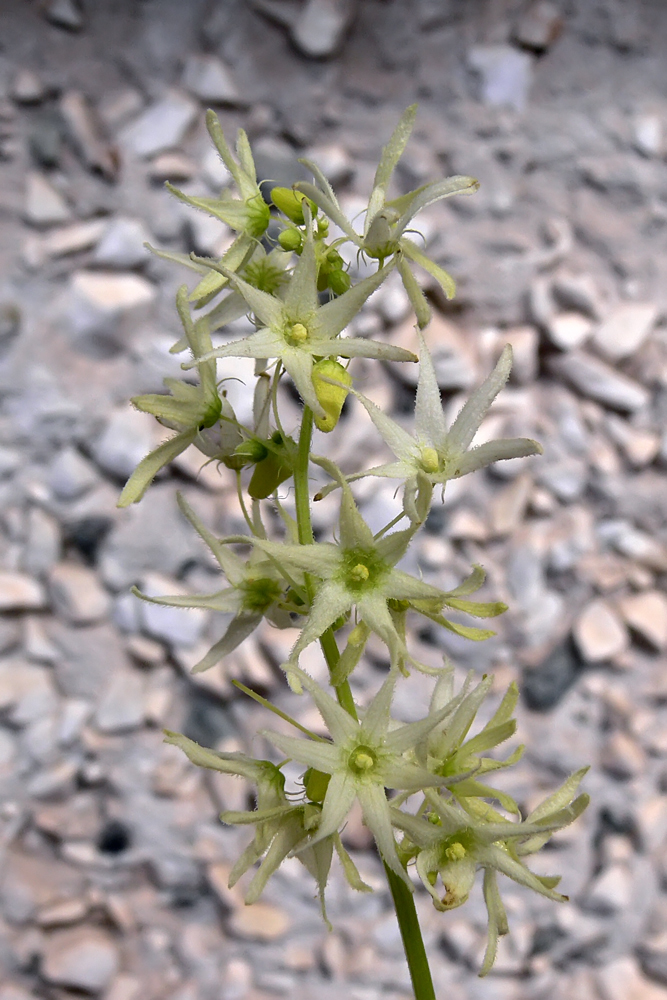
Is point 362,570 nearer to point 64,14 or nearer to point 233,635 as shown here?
point 233,635

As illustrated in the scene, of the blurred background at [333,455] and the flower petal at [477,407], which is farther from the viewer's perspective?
the blurred background at [333,455]

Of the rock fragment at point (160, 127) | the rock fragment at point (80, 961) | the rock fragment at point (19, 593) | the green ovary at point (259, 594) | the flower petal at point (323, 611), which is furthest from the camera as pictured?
the rock fragment at point (160, 127)

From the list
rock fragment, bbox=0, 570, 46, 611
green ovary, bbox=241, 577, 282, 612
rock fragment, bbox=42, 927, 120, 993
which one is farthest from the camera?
rock fragment, bbox=0, 570, 46, 611

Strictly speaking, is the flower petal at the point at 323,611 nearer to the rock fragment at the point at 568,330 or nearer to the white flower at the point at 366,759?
the white flower at the point at 366,759

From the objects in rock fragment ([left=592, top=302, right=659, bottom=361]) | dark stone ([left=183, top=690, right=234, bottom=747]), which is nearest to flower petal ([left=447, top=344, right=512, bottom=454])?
dark stone ([left=183, top=690, right=234, bottom=747])

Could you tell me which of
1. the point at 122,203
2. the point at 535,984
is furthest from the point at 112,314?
the point at 535,984

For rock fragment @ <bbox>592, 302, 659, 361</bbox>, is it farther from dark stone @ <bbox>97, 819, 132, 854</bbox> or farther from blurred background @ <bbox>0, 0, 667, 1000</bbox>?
dark stone @ <bbox>97, 819, 132, 854</bbox>

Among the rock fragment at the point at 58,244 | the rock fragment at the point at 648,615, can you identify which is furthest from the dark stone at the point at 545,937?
the rock fragment at the point at 58,244

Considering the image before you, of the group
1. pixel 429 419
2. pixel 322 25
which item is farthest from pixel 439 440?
pixel 322 25
